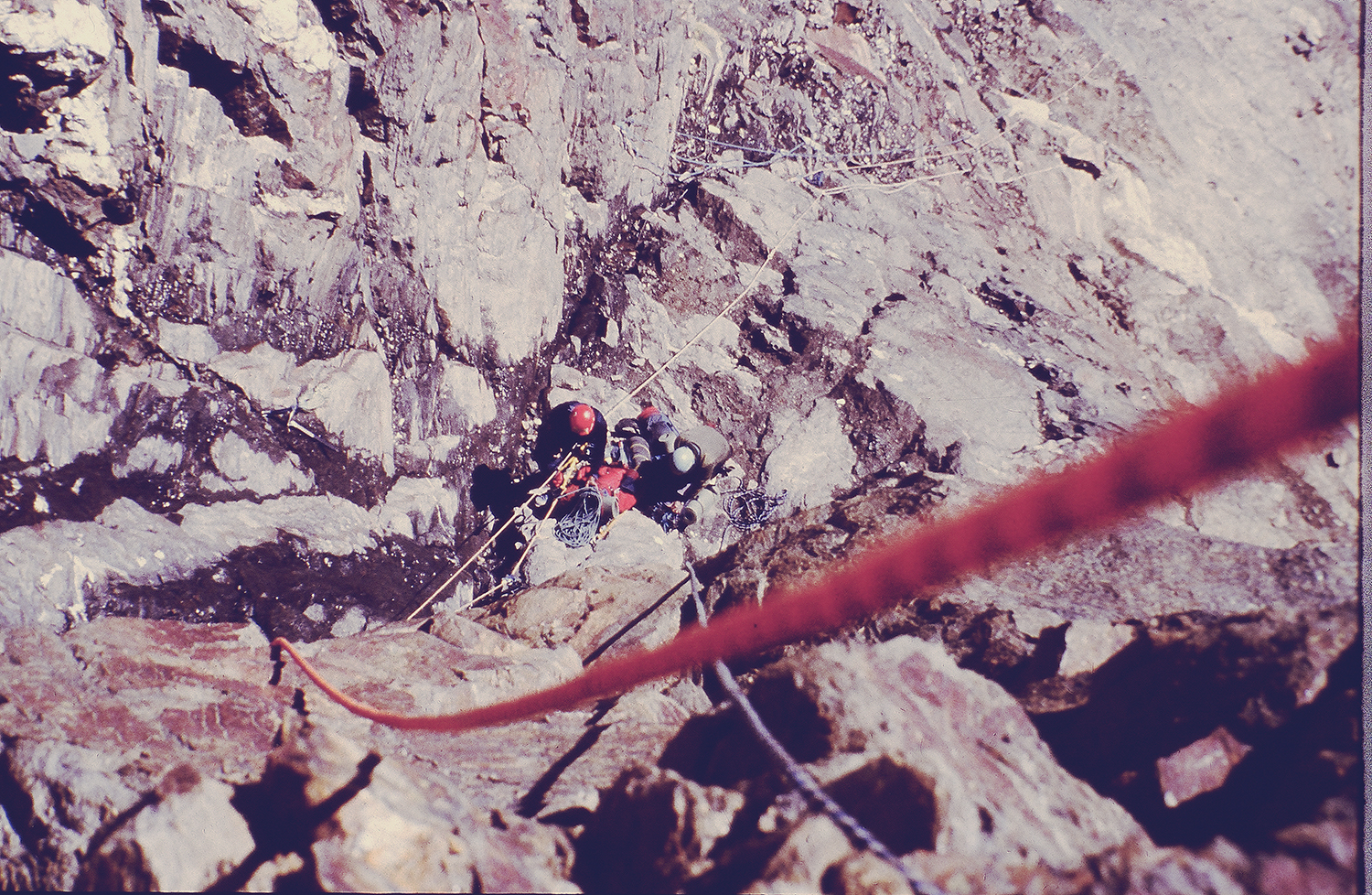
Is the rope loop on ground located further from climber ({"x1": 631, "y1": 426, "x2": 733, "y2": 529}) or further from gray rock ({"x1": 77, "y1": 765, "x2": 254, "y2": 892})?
gray rock ({"x1": 77, "y1": 765, "x2": 254, "y2": 892})

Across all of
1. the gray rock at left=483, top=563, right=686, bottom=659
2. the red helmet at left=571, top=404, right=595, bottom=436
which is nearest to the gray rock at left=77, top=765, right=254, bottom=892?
the gray rock at left=483, top=563, right=686, bottom=659

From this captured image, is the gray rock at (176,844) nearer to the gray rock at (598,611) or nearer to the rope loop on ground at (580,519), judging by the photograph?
the gray rock at (598,611)

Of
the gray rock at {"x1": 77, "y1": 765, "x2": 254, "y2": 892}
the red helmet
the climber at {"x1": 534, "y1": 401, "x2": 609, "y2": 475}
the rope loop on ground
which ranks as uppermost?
the gray rock at {"x1": 77, "y1": 765, "x2": 254, "y2": 892}

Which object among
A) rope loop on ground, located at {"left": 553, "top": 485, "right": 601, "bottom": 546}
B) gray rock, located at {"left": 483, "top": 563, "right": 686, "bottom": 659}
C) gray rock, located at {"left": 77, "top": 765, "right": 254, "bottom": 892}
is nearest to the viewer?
gray rock, located at {"left": 77, "top": 765, "right": 254, "bottom": 892}

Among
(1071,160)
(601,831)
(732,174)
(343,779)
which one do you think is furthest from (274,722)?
(1071,160)

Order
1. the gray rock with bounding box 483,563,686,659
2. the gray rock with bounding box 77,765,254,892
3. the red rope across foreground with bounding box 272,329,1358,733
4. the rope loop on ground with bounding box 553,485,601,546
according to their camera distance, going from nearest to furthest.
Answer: the gray rock with bounding box 77,765,254,892 < the red rope across foreground with bounding box 272,329,1358,733 < the gray rock with bounding box 483,563,686,659 < the rope loop on ground with bounding box 553,485,601,546

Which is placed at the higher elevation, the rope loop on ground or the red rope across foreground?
the red rope across foreground
